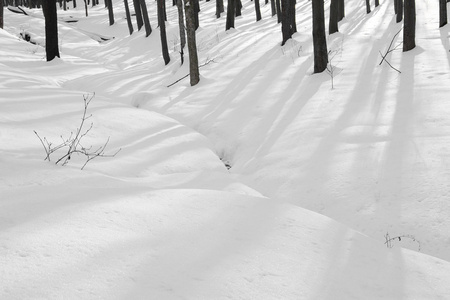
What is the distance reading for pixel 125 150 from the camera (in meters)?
5.58

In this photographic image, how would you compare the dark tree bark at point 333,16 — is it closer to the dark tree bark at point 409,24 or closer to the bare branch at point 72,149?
the dark tree bark at point 409,24

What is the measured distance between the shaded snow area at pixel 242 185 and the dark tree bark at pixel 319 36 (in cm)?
36

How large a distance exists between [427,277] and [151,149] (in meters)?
4.00

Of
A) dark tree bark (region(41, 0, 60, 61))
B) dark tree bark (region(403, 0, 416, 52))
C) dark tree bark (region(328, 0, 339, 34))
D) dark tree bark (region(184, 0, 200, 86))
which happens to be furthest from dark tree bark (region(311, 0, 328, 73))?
dark tree bark (region(41, 0, 60, 61))

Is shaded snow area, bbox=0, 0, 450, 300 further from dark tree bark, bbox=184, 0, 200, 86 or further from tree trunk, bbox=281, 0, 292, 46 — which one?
tree trunk, bbox=281, 0, 292, 46

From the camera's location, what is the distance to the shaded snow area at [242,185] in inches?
93.4

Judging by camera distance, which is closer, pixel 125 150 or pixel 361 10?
pixel 125 150

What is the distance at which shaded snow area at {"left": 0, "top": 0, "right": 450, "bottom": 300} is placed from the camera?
2.37 meters

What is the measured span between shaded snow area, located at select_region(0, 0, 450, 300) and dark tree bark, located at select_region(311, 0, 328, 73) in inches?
14.1

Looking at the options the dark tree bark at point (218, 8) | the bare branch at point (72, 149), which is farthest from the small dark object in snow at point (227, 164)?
the dark tree bark at point (218, 8)

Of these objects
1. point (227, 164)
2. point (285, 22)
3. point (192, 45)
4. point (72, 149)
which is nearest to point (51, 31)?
point (192, 45)

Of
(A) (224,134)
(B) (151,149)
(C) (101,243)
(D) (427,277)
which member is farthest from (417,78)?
(C) (101,243)

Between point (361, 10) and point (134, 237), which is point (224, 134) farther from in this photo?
point (361, 10)

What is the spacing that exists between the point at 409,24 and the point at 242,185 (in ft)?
26.4
